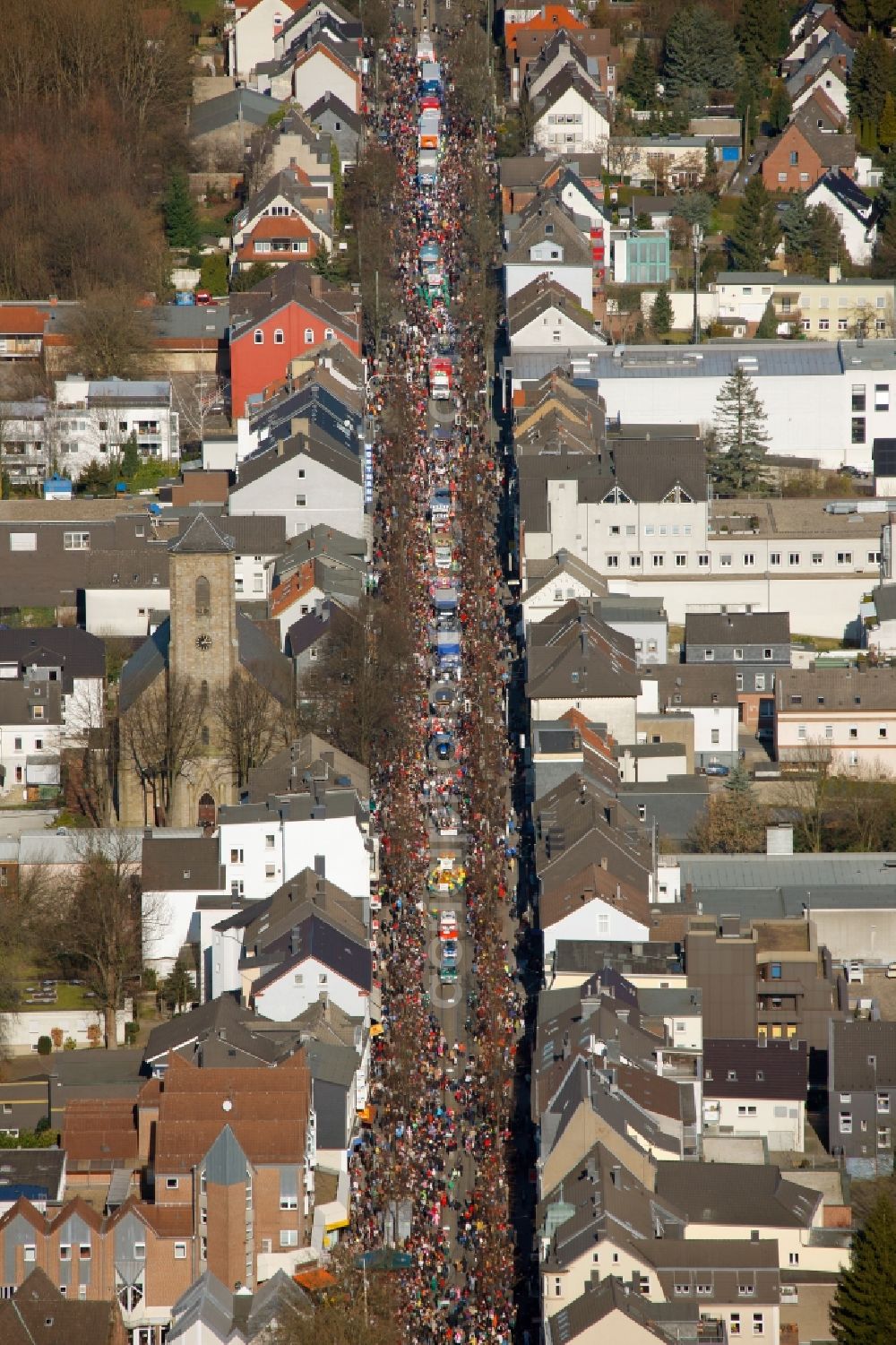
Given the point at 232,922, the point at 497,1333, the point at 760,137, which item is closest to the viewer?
the point at 497,1333

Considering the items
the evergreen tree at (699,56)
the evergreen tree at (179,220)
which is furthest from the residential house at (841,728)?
the evergreen tree at (699,56)

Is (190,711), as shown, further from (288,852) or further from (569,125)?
(569,125)

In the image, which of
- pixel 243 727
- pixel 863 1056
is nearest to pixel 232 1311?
pixel 863 1056

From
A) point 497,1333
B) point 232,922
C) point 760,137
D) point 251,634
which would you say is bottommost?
point 497,1333

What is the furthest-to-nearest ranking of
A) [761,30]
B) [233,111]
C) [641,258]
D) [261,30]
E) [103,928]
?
[761,30] < [261,30] < [233,111] < [641,258] < [103,928]

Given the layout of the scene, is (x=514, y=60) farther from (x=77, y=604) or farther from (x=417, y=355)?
(x=77, y=604)

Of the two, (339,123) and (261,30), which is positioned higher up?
(261,30)

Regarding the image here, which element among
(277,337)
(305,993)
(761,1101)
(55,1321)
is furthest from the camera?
(277,337)

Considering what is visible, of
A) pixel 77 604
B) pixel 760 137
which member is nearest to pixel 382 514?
pixel 77 604
